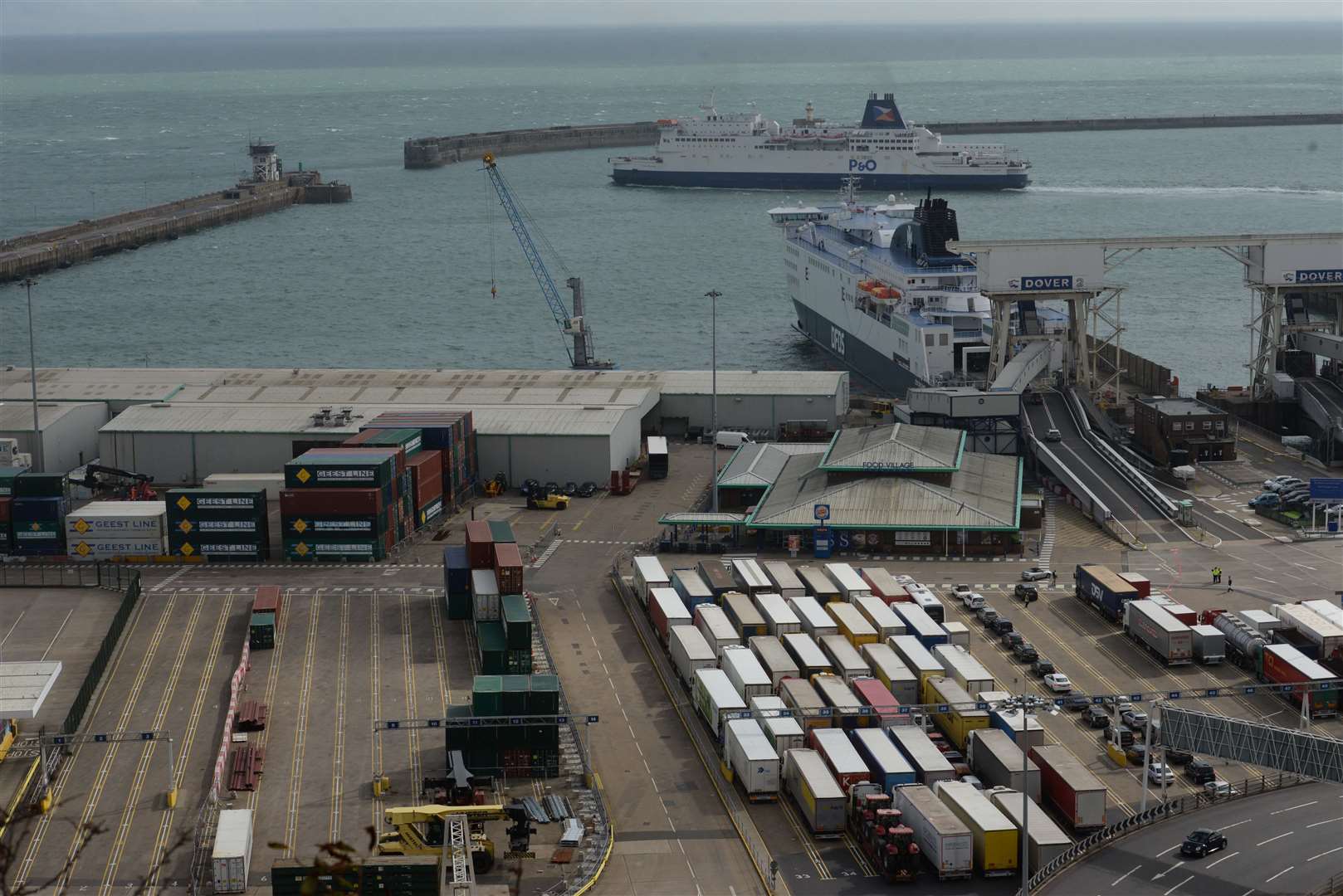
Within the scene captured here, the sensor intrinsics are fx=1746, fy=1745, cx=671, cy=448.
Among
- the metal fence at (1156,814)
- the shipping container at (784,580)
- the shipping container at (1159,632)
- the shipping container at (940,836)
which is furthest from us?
the shipping container at (784,580)

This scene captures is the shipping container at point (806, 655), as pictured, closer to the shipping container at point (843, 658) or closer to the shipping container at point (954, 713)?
the shipping container at point (843, 658)

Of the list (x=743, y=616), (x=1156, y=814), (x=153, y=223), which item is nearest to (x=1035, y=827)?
(x=1156, y=814)

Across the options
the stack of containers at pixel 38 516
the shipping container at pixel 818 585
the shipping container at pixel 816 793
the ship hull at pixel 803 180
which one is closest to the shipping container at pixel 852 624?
the shipping container at pixel 818 585

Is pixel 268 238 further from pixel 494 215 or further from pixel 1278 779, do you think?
pixel 1278 779

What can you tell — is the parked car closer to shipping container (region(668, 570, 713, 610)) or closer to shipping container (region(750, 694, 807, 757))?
shipping container (region(750, 694, 807, 757))

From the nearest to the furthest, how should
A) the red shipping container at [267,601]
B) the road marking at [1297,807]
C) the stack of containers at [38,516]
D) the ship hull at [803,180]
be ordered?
1. the road marking at [1297,807]
2. the red shipping container at [267,601]
3. the stack of containers at [38,516]
4. the ship hull at [803,180]

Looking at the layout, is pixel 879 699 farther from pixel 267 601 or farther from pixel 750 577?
pixel 267 601

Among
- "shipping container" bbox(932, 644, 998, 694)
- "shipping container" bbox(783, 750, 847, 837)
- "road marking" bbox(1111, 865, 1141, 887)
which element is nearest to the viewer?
"road marking" bbox(1111, 865, 1141, 887)

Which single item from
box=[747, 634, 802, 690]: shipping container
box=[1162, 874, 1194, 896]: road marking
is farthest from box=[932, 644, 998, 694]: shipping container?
box=[1162, 874, 1194, 896]: road marking
